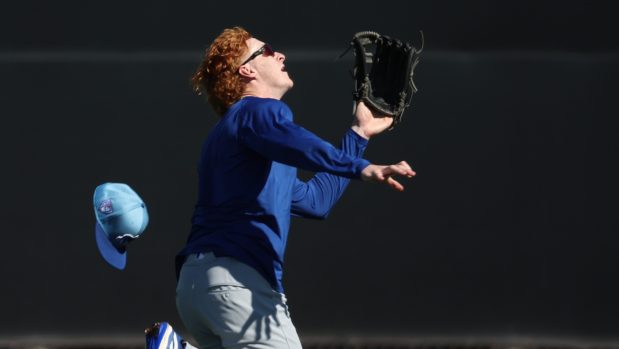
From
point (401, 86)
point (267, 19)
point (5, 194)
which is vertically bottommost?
point (5, 194)

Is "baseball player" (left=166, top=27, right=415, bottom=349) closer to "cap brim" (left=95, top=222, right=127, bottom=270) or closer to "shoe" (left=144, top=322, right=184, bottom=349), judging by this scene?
"shoe" (left=144, top=322, right=184, bottom=349)

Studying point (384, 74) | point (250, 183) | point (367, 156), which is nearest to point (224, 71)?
point (250, 183)

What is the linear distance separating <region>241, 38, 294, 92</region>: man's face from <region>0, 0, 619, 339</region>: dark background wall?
2005mm

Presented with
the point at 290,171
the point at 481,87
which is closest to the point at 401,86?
the point at 290,171

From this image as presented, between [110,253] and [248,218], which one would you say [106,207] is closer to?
[110,253]

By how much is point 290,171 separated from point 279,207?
153 mm

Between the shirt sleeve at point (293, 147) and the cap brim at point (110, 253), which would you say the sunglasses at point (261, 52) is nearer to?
the shirt sleeve at point (293, 147)

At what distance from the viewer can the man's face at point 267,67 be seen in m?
4.15

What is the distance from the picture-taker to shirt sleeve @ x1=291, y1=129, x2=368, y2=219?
4.28 meters

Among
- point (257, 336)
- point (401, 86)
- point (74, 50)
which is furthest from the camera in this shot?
point (74, 50)

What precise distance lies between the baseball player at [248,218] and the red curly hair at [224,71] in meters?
0.11

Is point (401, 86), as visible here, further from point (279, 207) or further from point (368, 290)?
point (368, 290)

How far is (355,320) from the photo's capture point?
→ 629 centimetres

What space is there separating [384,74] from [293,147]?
3.26 feet
